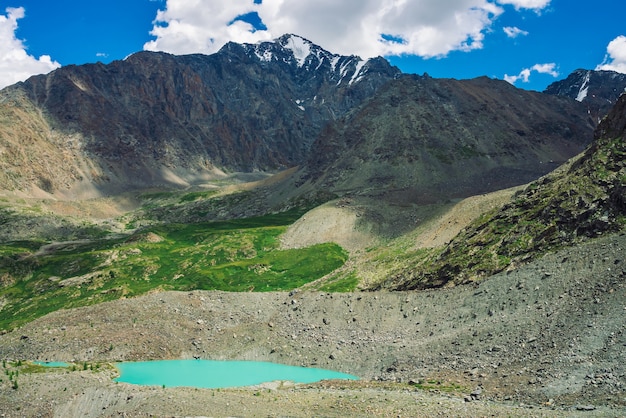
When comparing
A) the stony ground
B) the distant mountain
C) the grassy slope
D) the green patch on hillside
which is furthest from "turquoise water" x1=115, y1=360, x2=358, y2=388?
the green patch on hillside

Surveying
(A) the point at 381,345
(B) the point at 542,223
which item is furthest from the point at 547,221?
(A) the point at 381,345

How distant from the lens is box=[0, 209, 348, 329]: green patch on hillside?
94750mm

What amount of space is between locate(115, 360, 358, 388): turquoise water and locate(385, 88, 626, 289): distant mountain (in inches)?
737

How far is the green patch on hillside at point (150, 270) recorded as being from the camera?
311 ft

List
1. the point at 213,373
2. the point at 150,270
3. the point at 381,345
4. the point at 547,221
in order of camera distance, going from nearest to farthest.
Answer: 1. the point at 381,345
2. the point at 213,373
3. the point at 547,221
4. the point at 150,270

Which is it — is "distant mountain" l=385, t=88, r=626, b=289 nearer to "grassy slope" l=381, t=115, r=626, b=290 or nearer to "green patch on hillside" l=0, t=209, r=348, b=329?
"grassy slope" l=381, t=115, r=626, b=290

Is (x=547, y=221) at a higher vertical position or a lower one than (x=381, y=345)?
higher

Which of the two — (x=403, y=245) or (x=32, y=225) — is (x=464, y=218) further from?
(x=32, y=225)

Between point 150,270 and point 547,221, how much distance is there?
82420 mm

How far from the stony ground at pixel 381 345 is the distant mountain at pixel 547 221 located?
11.8ft

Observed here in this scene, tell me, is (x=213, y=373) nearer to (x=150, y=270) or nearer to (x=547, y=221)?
(x=547, y=221)

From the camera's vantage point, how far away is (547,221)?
57438mm

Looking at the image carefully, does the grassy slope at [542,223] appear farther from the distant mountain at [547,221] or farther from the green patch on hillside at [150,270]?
the green patch on hillside at [150,270]

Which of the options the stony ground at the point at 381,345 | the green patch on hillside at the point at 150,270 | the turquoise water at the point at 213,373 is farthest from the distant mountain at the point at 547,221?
the green patch on hillside at the point at 150,270
